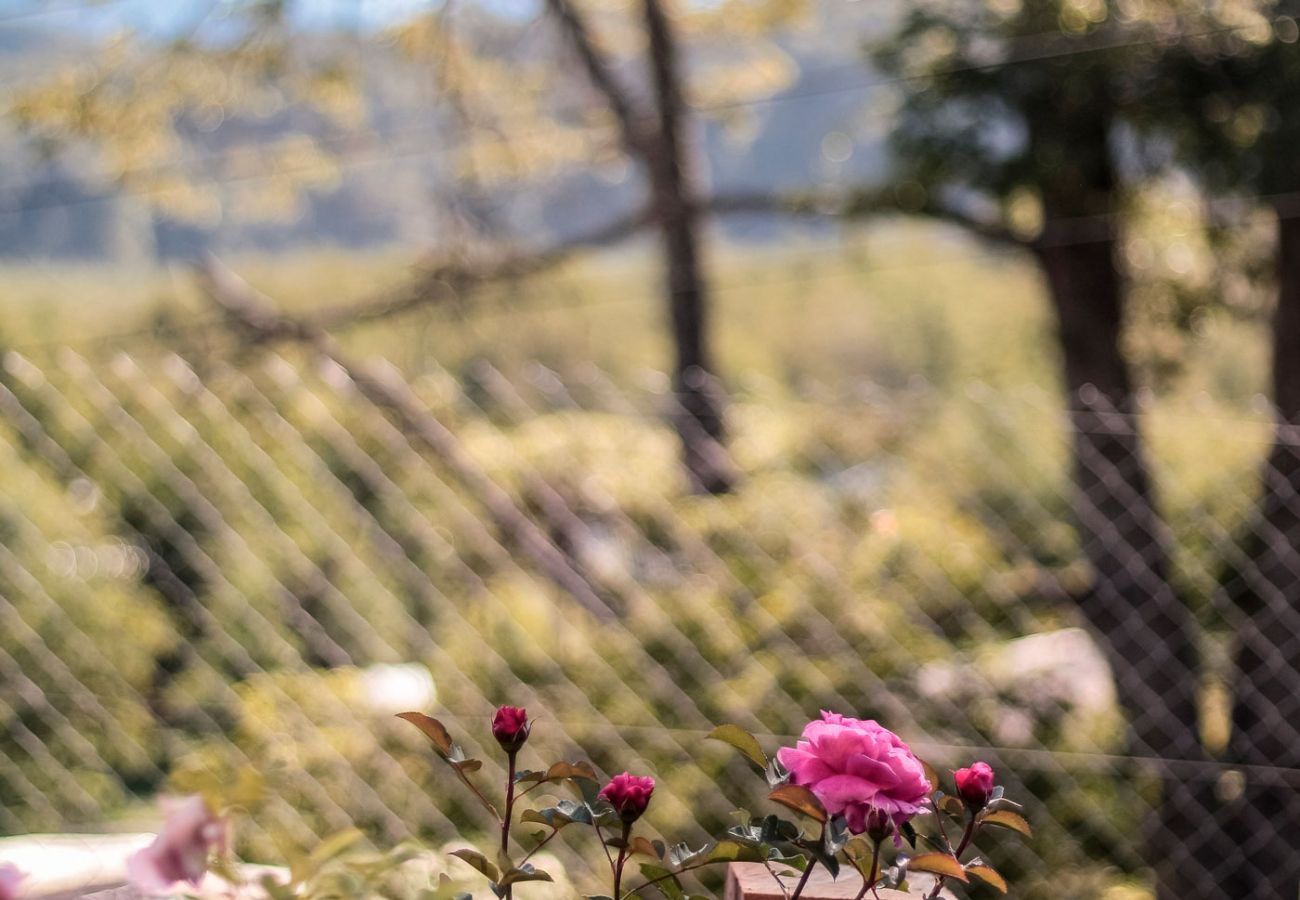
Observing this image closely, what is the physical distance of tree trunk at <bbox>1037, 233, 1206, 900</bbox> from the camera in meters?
2.45

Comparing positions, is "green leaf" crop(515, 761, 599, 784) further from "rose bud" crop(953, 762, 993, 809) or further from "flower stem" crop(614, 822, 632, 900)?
"rose bud" crop(953, 762, 993, 809)

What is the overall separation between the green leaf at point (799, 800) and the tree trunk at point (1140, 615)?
1.93 metres

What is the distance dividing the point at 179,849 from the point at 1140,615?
7.75 ft

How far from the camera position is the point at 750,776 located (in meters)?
2.01

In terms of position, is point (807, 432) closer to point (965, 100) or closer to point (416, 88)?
point (965, 100)

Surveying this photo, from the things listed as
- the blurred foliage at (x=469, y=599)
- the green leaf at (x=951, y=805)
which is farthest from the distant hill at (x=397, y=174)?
the green leaf at (x=951, y=805)

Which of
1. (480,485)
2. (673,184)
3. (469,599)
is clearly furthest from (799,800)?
(673,184)

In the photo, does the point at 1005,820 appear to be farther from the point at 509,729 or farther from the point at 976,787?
the point at 509,729

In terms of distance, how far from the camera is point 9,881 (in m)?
0.53

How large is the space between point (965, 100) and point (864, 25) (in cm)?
37

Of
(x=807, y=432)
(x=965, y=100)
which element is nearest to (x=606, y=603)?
(x=807, y=432)

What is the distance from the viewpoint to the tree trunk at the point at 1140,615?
2.45 meters

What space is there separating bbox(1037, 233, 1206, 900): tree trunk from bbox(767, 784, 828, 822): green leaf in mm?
1929

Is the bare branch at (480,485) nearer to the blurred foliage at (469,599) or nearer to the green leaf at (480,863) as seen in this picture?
the blurred foliage at (469,599)
